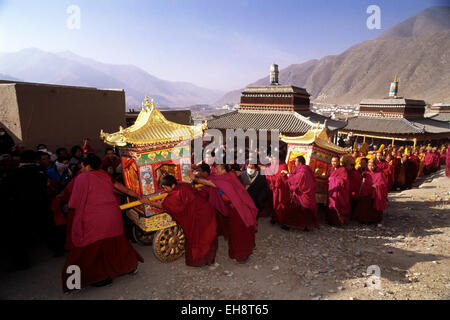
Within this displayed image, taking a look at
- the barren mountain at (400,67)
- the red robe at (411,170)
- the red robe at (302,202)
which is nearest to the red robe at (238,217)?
the red robe at (302,202)

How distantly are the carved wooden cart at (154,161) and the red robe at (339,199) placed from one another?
154 inches

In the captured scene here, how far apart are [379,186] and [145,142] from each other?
19.6ft

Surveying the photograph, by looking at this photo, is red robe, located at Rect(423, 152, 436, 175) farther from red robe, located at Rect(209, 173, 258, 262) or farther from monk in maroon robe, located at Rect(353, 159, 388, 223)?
red robe, located at Rect(209, 173, 258, 262)

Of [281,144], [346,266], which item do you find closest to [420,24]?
[281,144]

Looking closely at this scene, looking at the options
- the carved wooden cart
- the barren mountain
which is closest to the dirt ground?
the carved wooden cart

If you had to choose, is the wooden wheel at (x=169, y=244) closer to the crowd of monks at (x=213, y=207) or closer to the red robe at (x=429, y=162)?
the crowd of monks at (x=213, y=207)

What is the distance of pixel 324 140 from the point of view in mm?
7367

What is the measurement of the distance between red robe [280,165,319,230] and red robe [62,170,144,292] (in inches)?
153

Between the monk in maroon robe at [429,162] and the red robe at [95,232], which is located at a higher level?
the red robe at [95,232]

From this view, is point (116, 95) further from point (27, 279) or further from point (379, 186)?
point (379, 186)

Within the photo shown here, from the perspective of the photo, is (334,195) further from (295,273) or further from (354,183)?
(295,273)

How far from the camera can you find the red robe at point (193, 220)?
166 inches

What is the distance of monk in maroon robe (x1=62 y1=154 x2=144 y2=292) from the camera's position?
146 inches

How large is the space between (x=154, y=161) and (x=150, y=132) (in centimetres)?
52
